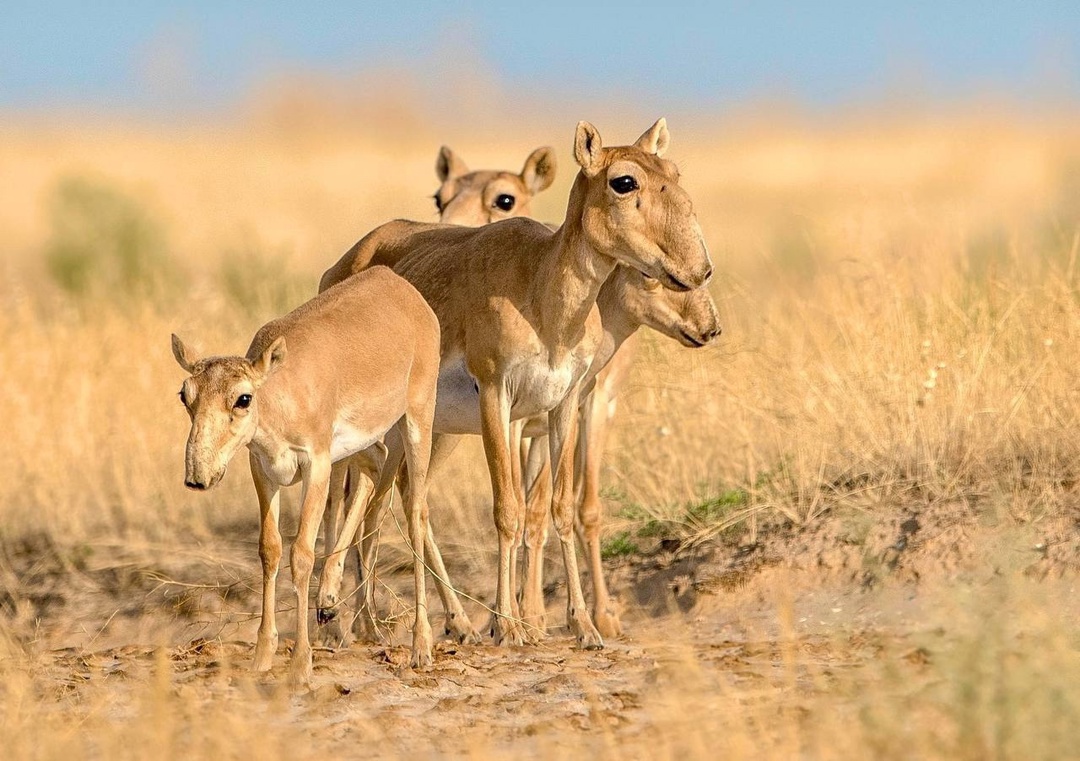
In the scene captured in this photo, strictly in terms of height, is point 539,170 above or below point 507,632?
above

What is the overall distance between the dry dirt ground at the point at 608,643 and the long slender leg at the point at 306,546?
14cm

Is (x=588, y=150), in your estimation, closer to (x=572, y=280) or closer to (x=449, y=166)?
(x=572, y=280)

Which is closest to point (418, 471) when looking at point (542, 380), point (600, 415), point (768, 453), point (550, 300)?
point (542, 380)

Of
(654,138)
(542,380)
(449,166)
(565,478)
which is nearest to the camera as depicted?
(542,380)

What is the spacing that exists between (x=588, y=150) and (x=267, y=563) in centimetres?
294

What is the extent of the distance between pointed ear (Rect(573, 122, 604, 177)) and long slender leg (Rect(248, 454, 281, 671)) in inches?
98.5

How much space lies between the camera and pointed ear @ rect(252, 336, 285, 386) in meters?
7.66

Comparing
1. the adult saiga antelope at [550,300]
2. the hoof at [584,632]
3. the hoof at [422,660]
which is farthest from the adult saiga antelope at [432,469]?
the hoof at [422,660]

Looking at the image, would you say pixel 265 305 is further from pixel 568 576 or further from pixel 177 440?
pixel 568 576

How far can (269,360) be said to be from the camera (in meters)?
7.70

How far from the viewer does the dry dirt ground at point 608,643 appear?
717cm

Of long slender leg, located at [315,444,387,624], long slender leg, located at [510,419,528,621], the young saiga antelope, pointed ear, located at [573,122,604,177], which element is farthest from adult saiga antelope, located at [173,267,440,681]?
the young saiga antelope

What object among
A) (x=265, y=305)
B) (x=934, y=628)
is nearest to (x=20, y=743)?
(x=934, y=628)

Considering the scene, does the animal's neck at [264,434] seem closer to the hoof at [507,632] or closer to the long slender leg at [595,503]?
the hoof at [507,632]
